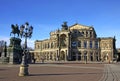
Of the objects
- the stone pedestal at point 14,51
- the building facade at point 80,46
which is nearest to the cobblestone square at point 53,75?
the stone pedestal at point 14,51

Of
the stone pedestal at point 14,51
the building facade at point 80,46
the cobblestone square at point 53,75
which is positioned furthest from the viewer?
the building facade at point 80,46

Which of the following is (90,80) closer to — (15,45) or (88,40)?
(15,45)

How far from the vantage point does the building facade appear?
113 m

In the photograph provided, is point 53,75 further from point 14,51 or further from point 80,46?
point 80,46

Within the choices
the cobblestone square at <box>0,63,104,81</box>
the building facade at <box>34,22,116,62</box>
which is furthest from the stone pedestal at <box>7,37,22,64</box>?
the building facade at <box>34,22,116,62</box>

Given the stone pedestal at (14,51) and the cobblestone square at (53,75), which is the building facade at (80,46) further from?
the cobblestone square at (53,75)

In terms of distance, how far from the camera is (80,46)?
114 meters

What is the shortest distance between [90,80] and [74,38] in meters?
97.6

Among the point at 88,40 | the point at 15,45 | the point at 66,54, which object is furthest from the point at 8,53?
the point at 88,40

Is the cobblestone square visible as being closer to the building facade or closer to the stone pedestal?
the stone pedestal

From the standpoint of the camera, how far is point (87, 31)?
121 meters

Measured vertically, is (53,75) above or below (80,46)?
below

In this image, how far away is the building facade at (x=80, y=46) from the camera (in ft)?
370

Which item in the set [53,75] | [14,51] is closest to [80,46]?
[14,51]
